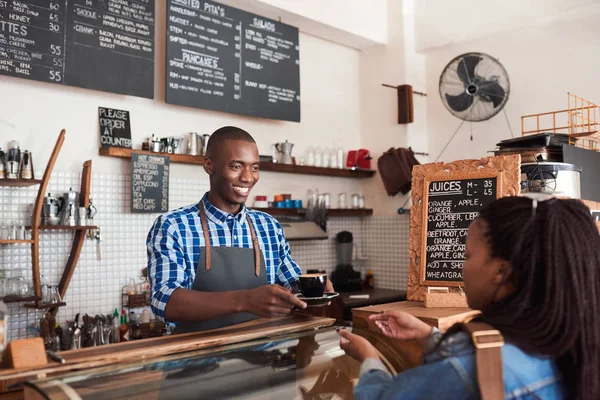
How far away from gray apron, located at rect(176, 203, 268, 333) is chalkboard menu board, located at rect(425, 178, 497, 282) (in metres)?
0.71

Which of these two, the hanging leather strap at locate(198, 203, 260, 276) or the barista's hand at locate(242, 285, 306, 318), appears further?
the hanging leather strap at locate(198, 203, 260, 276)

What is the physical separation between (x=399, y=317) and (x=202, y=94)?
10.6 ft

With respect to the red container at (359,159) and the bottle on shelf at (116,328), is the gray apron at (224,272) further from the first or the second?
the red container at (359,159)

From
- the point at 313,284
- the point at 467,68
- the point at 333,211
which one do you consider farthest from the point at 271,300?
the point at 467,68

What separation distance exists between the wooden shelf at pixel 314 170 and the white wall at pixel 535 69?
0.79 m

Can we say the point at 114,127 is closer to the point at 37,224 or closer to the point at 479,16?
the point at 37,224

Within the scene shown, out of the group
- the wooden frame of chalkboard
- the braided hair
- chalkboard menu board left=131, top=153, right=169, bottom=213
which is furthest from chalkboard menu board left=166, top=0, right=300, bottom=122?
the braided hair

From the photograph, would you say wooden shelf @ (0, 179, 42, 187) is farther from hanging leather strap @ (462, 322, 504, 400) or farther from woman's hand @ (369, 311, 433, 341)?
hanging leather strap @ (462, 322, 504, 400)

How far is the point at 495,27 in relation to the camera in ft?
15.7

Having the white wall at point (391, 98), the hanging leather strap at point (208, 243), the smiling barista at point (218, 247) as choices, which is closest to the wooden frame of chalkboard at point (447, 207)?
the smiling barista at point (218, 247)

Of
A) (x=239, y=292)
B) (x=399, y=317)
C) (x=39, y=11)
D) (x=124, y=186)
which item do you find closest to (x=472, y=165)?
(x=399, y=317)

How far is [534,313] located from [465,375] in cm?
19

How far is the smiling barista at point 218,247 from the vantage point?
1.95 metres

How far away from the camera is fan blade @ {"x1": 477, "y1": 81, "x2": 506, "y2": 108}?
14.9 ft
